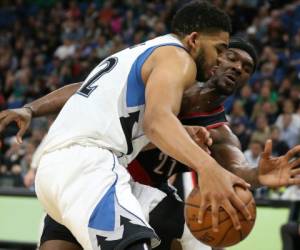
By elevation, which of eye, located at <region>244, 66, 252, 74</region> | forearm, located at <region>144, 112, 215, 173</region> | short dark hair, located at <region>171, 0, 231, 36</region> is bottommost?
eye, located at <region>244, 66, 252, 74</region>

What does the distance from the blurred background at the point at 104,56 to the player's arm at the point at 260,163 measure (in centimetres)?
210

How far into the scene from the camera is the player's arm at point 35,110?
386 cm

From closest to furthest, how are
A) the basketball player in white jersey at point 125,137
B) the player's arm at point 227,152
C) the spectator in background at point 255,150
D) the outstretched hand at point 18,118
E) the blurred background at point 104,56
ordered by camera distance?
the basketball player in white jersey at point 125,137 < the outstretched hand at point 18,118 < the player's arm at point 227,152 < the blurred background at point 104,56 < the spectator in background at point 255,150

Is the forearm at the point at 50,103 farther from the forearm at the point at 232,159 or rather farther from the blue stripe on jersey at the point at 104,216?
the blue stripe on jersey at the point at 104,216

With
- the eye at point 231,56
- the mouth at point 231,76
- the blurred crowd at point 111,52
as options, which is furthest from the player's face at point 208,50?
the blurred crowd at point 111,52

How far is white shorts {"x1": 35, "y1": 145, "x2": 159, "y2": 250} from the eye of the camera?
10.2 feet

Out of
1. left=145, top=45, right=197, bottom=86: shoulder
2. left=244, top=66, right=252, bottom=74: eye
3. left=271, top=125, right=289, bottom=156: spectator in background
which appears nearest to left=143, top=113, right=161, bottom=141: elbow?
left=145, top=45, right=197, bottom=86: shoulder

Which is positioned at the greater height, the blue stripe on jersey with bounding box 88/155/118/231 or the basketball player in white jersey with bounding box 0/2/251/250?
the basketball player in white jersey with bounding box 0/2/251/250

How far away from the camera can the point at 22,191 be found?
8039 millimetres

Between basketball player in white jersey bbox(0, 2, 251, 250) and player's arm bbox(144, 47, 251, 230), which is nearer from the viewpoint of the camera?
player's arm bbox(144, 47, 251, 230)

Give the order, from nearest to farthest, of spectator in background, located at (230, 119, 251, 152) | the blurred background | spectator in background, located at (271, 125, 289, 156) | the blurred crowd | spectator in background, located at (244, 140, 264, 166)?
the blurred background, spectator in background, located at (244, 140, 264, 166), spectator in background, located at (271, 125, 289, 156), spectator in background, located at (230, 119, 251, 152), the blurred crowd

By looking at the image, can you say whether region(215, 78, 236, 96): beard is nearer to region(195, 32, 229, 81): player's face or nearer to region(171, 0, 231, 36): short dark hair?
region(171, 0, 231, 36): short dark hair

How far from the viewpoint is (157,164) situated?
171 inches

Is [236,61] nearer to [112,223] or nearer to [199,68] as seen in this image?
[199,68]
